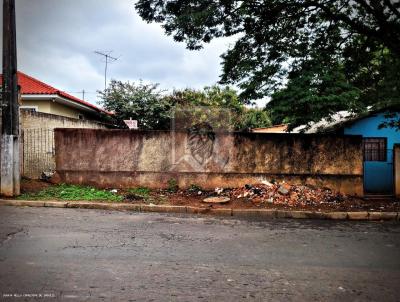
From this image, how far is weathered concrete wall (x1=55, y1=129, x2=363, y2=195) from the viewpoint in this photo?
445 inches

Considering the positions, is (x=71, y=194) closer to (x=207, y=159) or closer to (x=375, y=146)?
(x=207, y=159)

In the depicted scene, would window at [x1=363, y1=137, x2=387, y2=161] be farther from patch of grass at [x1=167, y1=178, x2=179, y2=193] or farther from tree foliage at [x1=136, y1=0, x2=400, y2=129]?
patch of grass at [x1=167, y1=178, x2=179, y2=193]

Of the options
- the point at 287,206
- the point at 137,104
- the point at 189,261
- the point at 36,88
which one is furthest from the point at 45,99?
the point at 189,261

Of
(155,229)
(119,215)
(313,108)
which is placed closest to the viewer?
(155,229)

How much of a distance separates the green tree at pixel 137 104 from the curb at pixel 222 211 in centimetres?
1142

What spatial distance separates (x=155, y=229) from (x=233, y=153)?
5.29 m

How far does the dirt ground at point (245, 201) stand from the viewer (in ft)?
31.8

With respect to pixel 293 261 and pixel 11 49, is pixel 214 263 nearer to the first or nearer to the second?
pixel 293 261

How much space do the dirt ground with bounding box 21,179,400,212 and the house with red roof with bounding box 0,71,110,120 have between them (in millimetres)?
7620

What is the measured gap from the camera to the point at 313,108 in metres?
10.6

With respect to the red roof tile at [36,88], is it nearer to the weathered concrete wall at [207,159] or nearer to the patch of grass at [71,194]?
the weathered concrete wall at [207,159]

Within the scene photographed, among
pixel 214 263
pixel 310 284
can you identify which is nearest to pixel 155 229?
pixel 214 263

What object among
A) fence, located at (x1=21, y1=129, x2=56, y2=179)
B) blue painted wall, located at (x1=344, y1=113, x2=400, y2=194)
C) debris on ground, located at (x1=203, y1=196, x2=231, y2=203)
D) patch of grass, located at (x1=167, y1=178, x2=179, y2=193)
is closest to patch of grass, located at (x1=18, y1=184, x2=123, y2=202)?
fence, located at (x1=21, y1=129, x2=56, y2=179)

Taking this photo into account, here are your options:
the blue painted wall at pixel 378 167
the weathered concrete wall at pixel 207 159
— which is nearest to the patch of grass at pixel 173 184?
the weathered concrete wall at pixel 207 159
